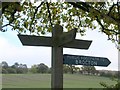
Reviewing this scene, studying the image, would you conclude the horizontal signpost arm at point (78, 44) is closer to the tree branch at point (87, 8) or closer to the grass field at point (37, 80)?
the grass field at point (37, 80)

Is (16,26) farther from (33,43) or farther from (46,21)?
(33,43)

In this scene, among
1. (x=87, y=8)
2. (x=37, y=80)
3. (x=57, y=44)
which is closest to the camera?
(x=57, y=44)

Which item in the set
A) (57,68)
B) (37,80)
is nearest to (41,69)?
(37,80)

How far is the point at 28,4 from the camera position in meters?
9.14

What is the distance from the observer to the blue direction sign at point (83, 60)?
549 cm

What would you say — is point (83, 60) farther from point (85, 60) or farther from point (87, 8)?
point (87, 8)

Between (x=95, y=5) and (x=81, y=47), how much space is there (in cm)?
331

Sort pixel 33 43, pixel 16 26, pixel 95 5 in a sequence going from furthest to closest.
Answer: pixel 16 26
pixel 95 5
pixel 33 43

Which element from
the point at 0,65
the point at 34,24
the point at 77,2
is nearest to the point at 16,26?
the point at 34,24

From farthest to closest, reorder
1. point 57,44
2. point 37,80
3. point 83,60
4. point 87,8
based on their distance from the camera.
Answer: point 87,8 < point 37,80 < point 57,44 < point 83,60

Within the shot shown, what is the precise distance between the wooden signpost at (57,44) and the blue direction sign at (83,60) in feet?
0.43

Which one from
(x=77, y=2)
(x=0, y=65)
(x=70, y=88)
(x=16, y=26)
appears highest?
(x=77, y=2)

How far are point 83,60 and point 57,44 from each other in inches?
21.7

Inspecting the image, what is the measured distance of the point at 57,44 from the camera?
5688 mm
